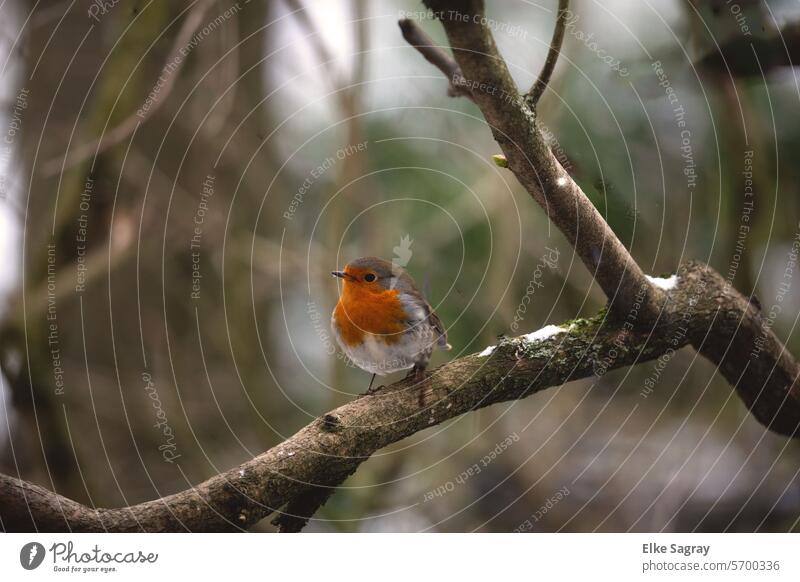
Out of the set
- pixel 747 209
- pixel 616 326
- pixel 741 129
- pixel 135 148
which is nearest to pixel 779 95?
pixel 741 129

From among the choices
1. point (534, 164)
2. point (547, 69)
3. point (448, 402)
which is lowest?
point (448, 402)

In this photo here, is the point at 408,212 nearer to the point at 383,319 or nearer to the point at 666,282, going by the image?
the point at 383,319

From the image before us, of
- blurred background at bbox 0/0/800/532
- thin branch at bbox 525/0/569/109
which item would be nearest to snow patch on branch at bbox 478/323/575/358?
blurred background at bbox 0/0/800/532

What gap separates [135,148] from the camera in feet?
5.80

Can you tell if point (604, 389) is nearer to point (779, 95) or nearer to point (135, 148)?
point (779, 95)

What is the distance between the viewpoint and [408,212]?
5.20 feet

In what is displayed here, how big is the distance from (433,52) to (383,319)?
0.50m

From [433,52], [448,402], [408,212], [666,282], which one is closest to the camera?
[433,52]

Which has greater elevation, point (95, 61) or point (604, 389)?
point (95, 61)

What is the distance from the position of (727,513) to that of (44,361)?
4.88ft

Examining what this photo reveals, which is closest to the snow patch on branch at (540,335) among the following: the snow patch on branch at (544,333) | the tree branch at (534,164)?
the snow patch on branch at (544,333)

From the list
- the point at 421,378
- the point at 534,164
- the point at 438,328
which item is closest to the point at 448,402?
the point at 421,378

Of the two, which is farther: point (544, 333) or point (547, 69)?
point (544, 333)

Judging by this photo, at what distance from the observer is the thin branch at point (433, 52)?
92 cm
